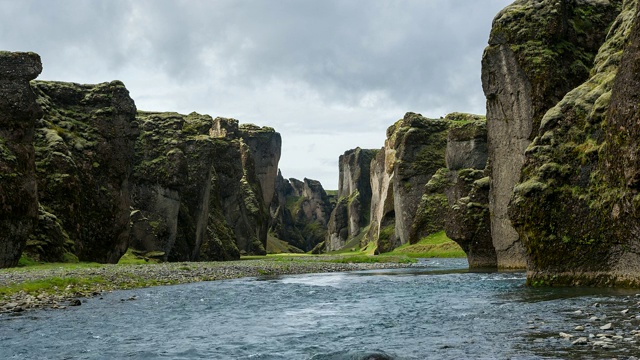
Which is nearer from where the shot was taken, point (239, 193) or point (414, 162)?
point (414, 162)

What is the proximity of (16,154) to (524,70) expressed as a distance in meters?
46.6

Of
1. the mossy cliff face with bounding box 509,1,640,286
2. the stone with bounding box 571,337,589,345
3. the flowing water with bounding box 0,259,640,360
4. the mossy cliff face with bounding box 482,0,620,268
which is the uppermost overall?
the mossy cliff face with bounding box 482,0,620,268

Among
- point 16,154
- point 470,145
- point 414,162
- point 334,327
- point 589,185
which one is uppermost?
point 414,162

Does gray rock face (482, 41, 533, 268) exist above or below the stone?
above

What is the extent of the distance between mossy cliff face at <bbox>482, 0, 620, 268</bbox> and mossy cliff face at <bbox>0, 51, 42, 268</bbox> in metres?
43.3

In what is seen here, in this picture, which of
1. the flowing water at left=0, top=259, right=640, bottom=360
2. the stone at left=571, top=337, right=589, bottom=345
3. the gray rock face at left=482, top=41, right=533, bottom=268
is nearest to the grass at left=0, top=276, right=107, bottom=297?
the flowing water at left=0, top=259, right=640, bottom=360

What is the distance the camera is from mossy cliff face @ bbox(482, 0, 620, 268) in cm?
4559

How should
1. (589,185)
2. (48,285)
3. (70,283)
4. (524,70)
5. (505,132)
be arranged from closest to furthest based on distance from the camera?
(589,185)
(48,285)
(70,283)
(524,70)
(505,132)

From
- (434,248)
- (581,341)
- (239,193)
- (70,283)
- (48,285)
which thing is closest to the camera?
(581,341)

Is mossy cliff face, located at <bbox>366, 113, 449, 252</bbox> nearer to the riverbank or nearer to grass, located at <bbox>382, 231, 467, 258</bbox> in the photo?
grass, located at <bbox>382, 231, 467, 258</bbox>

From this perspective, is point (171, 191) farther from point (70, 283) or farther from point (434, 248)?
point (70, 283)

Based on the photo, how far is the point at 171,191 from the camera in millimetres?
93062

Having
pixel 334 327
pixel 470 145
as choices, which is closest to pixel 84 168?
pixel 334 327

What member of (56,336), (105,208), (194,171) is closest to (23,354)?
(56,336)
